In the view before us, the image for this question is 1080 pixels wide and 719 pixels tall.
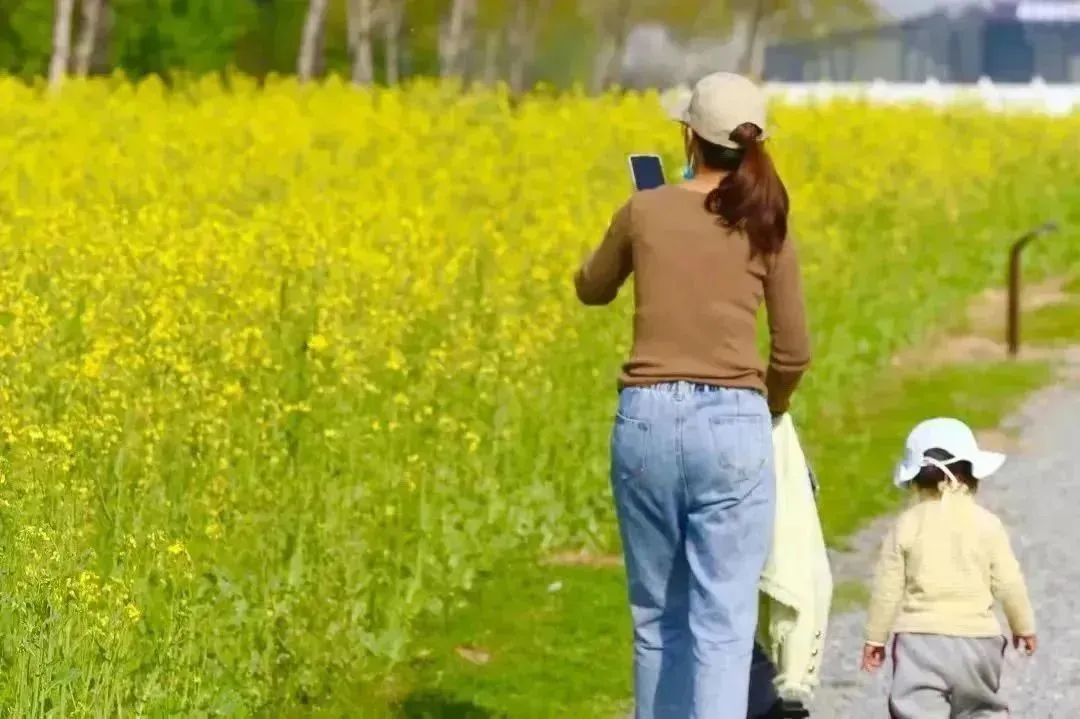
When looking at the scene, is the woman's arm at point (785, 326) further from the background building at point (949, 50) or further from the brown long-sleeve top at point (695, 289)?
the background building at point (949, 50)

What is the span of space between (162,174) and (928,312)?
21.9 ft

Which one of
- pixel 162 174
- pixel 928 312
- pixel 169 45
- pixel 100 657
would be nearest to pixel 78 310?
pixel 100 657

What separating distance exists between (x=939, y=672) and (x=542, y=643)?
3.06 meters

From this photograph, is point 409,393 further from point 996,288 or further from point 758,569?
point 996,288

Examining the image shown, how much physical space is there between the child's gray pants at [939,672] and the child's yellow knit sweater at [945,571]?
1.3 inches

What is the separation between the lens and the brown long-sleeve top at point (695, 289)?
225 inches

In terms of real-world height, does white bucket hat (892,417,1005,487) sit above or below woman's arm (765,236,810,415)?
below

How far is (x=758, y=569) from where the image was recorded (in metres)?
5.94

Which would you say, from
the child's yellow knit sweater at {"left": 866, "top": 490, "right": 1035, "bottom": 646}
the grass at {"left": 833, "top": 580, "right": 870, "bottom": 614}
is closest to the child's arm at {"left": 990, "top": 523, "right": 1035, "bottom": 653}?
the child's yellow knit sweater at {"left": 866, "top": 490, "right": 1035, "bottom": 646}

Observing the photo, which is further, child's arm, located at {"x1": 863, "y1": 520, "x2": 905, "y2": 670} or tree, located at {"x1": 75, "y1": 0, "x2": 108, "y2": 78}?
tree, located at {"x1": 75, "y1": 0, "x2": 108, "y2": 78}

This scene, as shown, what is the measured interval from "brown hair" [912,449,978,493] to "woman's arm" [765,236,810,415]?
0.38m

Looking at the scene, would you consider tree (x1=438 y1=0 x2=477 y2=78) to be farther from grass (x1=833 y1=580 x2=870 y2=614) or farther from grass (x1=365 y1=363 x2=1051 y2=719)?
grass (x1=833 y1=580 x2=870 y2=614)

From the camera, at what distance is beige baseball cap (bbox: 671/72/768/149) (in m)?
5.69

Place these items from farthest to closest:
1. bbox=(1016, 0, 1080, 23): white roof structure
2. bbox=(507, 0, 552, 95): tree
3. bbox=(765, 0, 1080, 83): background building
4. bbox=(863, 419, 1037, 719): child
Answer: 1. bbox=(1016, 0, 1080, 23): white roof structure
2. bbox=(765, 0, 1080, 83): background building
3. bbox=(507, 0, 552, 95): tree
4. bbox=(863, 419, 1037, 719): child
